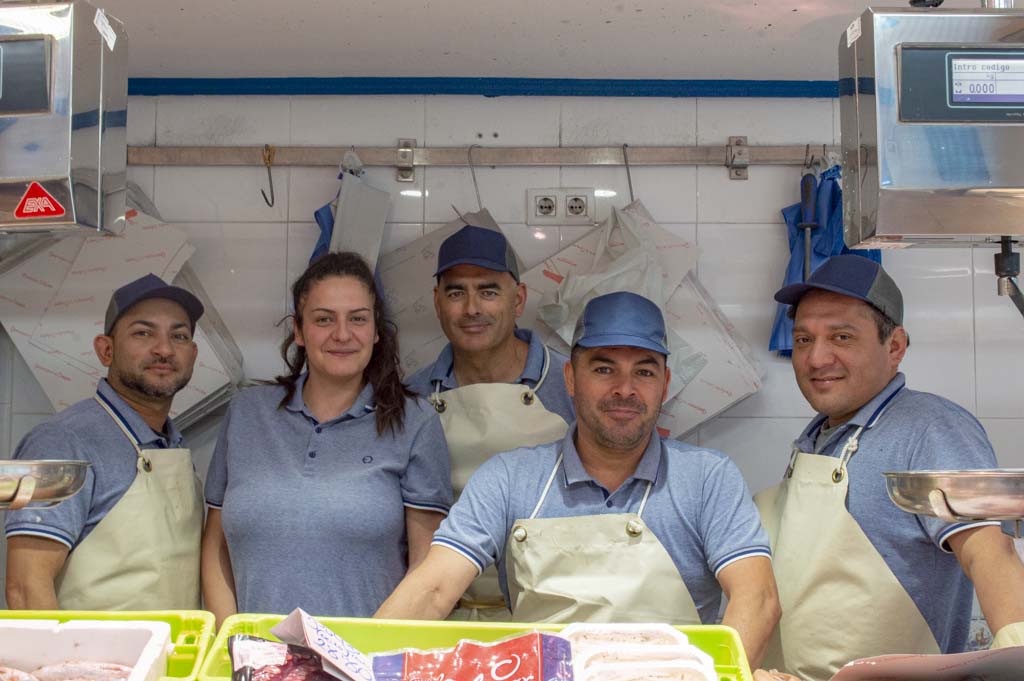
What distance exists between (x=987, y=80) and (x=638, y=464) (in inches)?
38.5

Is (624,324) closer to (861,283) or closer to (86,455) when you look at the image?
(861,283)

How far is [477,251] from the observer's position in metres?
2.73

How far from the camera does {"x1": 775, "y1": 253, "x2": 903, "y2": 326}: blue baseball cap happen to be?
2.22m

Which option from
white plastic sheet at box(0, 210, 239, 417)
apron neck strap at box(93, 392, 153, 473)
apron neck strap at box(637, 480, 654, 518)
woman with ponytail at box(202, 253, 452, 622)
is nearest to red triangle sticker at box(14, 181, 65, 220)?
woman with ponytail at box(202, 253, 452, 622)

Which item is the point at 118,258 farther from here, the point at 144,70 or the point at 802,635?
the point at 802,635

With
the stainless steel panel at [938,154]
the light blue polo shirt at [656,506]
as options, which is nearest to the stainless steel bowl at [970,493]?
the stainless steel panel at [938,154]

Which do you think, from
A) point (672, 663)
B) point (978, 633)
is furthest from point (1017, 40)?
point (978, 633)

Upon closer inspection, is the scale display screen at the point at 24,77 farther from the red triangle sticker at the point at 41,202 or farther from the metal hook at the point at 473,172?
the metal hook at the point at 473,172

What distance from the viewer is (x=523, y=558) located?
2004 millimetres

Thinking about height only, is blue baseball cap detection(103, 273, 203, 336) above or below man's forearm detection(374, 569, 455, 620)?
above

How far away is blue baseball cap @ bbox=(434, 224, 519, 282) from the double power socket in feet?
1.43

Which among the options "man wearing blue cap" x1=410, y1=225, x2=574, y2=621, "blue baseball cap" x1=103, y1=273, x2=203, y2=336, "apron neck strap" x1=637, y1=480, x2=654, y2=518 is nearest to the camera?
"apron neck strap" x1=637, y1=480, x2=654, y2=518

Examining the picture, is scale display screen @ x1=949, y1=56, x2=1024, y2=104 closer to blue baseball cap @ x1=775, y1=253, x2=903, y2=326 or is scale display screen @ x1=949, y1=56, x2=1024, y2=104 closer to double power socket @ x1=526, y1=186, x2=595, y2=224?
blue baseball cap @ x1=775, y1=253, x2=903, y2=326

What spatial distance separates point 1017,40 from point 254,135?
2.34 metres
